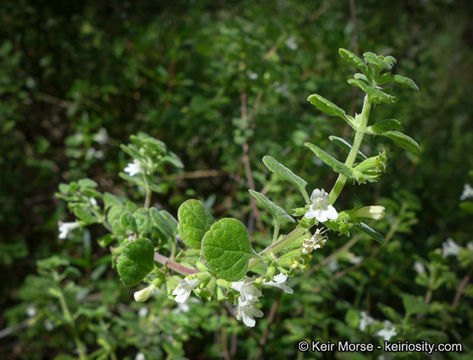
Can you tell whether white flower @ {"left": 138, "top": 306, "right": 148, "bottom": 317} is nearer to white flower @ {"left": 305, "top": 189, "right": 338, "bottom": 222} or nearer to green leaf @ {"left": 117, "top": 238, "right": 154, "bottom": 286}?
green leaf @ {"left": 117, "top": 238, "right": 154, "bottom": 286}

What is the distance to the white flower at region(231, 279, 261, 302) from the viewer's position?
2.31 ft

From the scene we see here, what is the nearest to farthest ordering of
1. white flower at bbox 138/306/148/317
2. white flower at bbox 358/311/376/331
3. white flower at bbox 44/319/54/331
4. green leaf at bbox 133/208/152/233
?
green leaf at bbox 133/208/152/233 → white flower at bbox 358/311/376/331 → white flower at bbox 138/306/148/317 → white flower at bbox 44/319/54/331

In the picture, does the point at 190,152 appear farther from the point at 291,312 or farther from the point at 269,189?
the point at 291,312

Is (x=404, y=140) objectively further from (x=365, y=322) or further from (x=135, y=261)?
(x=365, y=322)

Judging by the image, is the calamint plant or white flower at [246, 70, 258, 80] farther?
white flower at [246, 70, 258, 80]

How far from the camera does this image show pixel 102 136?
2.09 metres

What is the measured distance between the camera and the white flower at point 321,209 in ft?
2.09

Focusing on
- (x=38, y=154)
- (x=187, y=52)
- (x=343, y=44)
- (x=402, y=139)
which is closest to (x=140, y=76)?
(x=187, y=52)

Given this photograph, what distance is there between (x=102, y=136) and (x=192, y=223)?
157 cm

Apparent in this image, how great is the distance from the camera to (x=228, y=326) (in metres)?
1.46

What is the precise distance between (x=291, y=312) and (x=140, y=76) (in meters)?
1.57

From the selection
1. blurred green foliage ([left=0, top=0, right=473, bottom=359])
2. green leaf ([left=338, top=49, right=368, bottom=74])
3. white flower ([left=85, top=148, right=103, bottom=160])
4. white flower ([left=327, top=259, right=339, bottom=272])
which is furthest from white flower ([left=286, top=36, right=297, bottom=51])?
green leaf ([left=338, top=49, right=368, bottom=74])

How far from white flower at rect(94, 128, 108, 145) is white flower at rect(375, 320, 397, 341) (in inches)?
63.2

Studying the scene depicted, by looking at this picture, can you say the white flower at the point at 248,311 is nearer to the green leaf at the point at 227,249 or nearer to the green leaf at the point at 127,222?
the green leaf at the point at 227,249
